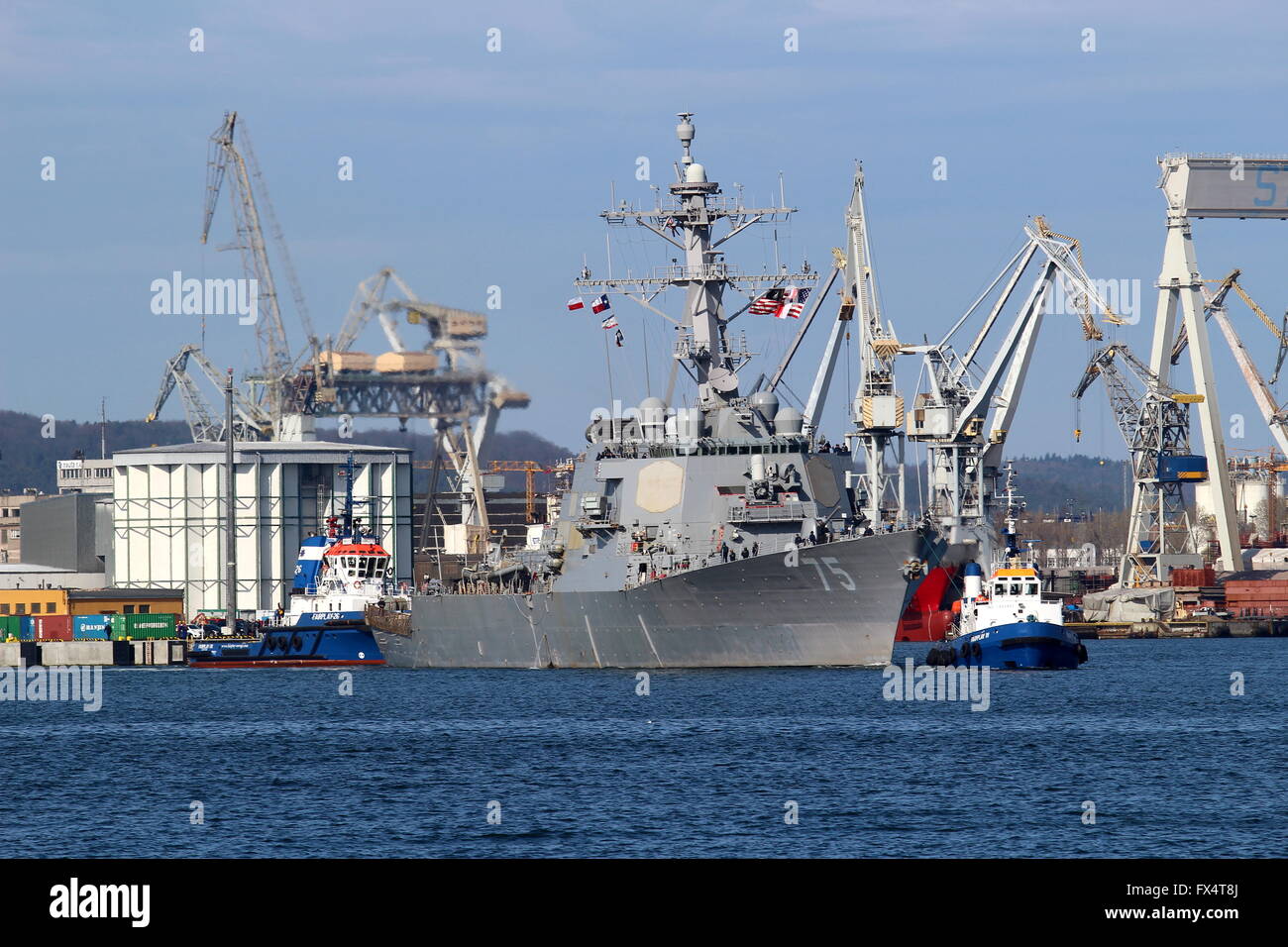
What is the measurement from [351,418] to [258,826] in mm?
94922

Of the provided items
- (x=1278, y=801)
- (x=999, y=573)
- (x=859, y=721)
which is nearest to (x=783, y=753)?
(x=859, y=721)

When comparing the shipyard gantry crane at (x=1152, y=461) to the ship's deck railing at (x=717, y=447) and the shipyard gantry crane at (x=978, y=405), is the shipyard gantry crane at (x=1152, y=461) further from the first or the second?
the ship's deck railing at (x=717, y=447)

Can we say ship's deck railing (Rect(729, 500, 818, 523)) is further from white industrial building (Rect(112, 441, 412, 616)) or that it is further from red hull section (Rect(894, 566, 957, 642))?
white industrial building (Rect(112, 441, 412, 616))

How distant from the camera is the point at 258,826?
2788cm

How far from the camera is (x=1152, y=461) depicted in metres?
119

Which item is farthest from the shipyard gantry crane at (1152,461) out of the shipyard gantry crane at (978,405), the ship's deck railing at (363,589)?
the ship's deck railing at (363,589)

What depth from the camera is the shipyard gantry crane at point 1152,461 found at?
117m

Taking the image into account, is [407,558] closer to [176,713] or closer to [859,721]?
[176,713]

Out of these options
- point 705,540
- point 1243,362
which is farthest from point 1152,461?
point 705,540

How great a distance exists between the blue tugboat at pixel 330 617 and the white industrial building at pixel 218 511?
23.0 meters

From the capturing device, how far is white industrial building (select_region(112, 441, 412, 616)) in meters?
103

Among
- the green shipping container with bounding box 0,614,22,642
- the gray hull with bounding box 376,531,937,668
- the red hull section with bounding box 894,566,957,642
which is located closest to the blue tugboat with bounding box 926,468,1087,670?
the gray hull with bounding box 376,531,937,668

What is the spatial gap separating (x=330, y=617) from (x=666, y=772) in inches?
1791

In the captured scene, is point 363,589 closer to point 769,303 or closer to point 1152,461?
point 769,303
